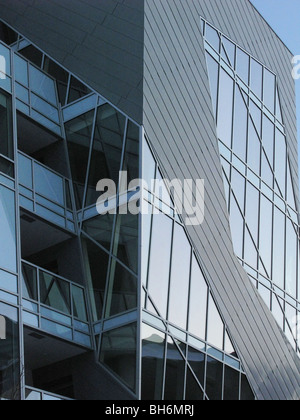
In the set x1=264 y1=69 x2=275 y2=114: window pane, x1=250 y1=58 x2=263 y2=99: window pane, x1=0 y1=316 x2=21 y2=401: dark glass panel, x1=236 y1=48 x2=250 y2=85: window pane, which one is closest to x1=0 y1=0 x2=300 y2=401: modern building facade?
x1=0 y1=316 x2=21 y2=401: dark glass panel

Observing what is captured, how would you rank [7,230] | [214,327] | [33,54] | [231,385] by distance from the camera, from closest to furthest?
[7,230]
[214,327]
[231,385]
[33,54]

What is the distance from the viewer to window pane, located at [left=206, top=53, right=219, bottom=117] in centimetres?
3004

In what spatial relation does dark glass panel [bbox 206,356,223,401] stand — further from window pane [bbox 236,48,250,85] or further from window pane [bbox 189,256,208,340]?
window pane [bbox 236,48,250,85]

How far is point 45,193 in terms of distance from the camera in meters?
25.5

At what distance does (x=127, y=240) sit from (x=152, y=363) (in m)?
3.37

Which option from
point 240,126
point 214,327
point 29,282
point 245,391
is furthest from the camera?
point 240,126

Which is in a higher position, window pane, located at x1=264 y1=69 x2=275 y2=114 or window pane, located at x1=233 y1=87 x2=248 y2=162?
window pane, located at x1=264 y1=69 x2=275 y2=114

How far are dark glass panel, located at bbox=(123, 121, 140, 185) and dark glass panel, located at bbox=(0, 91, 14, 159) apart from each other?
11.4 ft

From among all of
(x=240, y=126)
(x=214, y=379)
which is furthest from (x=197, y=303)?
(x=240, y=126)

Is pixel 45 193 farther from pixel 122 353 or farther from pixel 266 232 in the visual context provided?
pixel 266 232

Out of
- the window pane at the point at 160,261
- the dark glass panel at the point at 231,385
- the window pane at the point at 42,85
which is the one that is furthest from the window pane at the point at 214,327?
the window pane at the point at 42,85

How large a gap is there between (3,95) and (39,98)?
11.9ft

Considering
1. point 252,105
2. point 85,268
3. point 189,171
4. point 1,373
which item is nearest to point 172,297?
point 85,268

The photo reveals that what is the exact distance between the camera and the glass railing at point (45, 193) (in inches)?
979
